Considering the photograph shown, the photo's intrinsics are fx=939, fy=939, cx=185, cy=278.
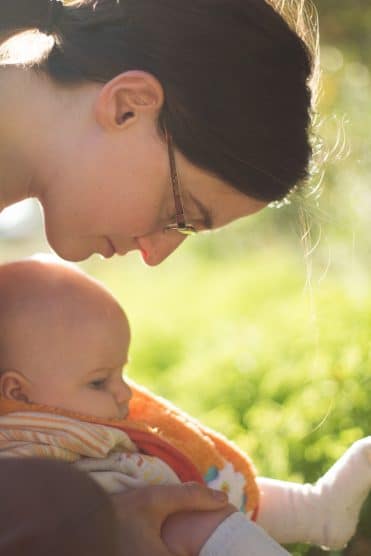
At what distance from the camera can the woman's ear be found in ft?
6.81

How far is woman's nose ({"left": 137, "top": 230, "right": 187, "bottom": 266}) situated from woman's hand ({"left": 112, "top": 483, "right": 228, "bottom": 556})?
0.57 m

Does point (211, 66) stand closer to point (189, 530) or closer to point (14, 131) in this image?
point (14, 131)

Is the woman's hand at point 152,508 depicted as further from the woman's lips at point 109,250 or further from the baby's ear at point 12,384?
the woman's lips at point 109,250

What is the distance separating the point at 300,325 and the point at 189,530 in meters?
2.05

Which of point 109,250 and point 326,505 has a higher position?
point 109,250

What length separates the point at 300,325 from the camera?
13.0 feet

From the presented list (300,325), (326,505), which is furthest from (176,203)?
(300,325)

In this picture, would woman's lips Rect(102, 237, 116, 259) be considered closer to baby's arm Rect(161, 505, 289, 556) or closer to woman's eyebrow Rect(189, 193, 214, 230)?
woman's eyebrow Rect(189, 193, 214, 230)

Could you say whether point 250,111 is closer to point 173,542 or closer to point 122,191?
point 122,191

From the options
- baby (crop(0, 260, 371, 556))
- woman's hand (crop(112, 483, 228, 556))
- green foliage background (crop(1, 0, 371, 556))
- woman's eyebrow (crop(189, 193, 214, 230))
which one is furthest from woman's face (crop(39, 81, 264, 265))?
woman's hand (crop(112, 483, 228, 556))

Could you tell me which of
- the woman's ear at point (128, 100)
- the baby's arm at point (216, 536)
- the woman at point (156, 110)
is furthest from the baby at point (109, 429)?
the woman's ear at point (128, 100)

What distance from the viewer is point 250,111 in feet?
6.84

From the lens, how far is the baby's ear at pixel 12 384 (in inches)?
84.6

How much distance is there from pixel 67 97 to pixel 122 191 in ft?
0.81
